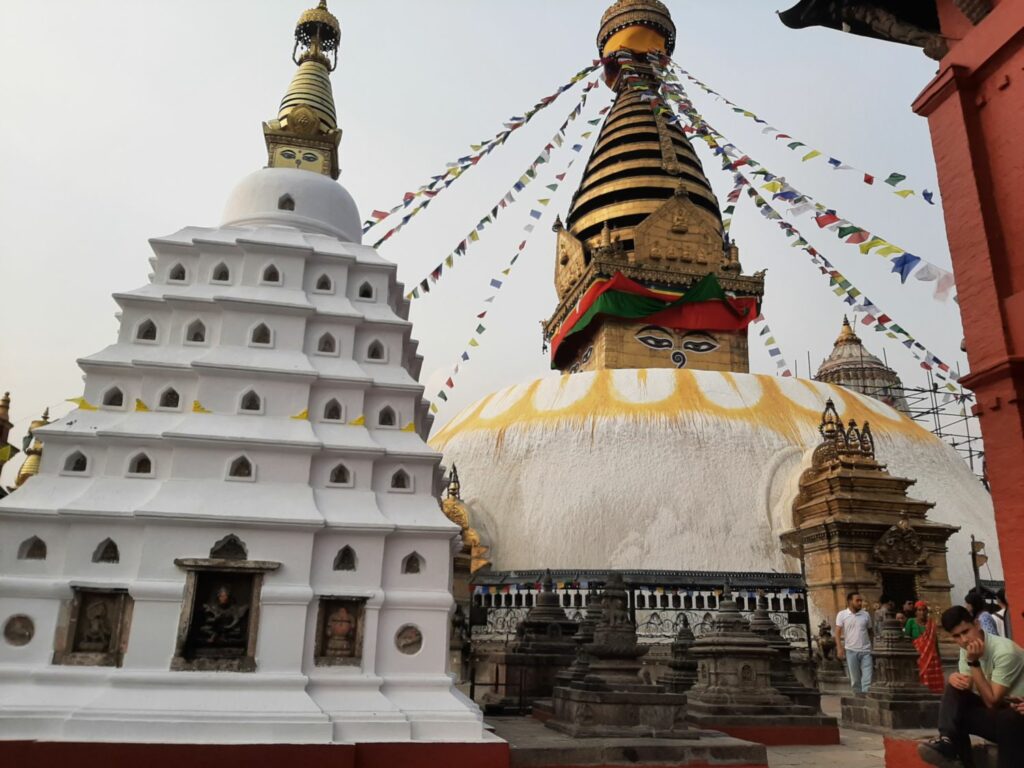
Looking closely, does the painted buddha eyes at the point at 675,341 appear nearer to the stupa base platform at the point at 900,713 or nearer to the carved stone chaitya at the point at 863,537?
the carved stone chaitya at the point at 863,537

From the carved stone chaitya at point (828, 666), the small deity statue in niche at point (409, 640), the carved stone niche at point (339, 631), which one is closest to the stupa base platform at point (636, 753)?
the small deity statue in niche at point (409, 640)

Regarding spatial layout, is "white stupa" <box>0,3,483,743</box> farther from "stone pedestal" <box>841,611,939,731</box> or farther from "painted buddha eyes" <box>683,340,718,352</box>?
"painted buddha eyes" <box>683,340,718,352</box>

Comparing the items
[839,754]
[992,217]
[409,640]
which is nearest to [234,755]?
[409,640]

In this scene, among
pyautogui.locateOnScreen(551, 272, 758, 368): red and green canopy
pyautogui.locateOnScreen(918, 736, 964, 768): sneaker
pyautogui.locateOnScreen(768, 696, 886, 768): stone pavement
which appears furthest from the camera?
pyautogui.locateOnScreen(551, 272, 758, 368): red and green canopy

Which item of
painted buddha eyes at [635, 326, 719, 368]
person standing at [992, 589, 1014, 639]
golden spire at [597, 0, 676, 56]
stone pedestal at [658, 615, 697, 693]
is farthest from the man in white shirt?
golden spire at [597, 0, 676, 56]

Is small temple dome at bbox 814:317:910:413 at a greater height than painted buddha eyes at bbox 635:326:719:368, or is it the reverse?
small temple dome at bbox 814:317:910:413

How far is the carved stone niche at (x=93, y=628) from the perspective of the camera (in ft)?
21.1

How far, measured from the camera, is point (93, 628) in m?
6.57

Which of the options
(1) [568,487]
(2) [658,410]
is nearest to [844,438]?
(2) [658,410]

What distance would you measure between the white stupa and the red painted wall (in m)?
4.66

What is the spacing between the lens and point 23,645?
21.1ft

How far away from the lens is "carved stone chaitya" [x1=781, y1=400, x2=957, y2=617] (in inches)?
581

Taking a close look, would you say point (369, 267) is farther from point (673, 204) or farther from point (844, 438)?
point (673, 204)

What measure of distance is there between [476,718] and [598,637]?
59.1 inches
